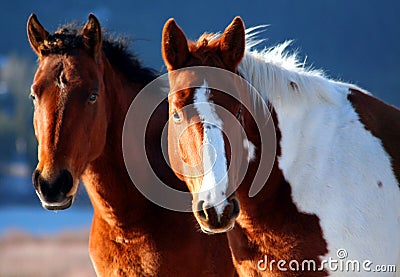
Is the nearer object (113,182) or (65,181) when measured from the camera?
(65,181)

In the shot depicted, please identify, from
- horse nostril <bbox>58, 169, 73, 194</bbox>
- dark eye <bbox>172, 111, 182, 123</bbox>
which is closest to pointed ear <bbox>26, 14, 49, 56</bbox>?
horse nostril <bbox>58, 169, 73, 194</bbox>

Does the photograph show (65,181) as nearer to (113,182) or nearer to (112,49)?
(113,182)

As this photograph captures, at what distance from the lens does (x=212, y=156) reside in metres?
3.63

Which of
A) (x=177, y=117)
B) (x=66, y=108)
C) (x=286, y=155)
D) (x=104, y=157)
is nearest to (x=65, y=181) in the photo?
(x=66, y=108)

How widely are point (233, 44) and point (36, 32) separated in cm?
139

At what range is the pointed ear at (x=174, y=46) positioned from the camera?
13.3ft

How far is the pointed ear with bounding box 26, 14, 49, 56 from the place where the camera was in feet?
14.9

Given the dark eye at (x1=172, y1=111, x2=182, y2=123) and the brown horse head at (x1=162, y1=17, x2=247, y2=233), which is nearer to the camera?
the brown horse head at (x1=162, y1=17, x2=247, y2=233)

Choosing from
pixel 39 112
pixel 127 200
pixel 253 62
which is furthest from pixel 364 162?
pixel 39 112

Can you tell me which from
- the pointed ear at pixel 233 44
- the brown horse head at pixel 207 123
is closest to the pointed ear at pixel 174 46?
the brown horse head at pixel 207 123

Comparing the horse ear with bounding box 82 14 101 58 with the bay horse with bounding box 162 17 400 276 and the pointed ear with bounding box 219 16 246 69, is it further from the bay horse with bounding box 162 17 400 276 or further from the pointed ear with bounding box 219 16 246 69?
the pointed ear with bounding box 219 16 246 69

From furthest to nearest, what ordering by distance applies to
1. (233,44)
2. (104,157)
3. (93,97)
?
1. (104,157)
2. (93,97)
3. (233,44)

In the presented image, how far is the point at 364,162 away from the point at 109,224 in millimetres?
1771

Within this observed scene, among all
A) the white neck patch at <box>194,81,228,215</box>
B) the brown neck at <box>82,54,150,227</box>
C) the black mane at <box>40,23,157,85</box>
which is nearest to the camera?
the white neck patch at <box>194,81,228,215</box>
